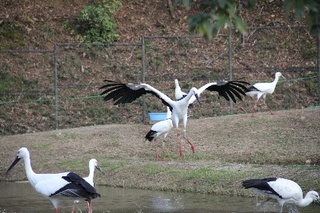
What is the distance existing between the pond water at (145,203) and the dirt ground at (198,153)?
44 cm

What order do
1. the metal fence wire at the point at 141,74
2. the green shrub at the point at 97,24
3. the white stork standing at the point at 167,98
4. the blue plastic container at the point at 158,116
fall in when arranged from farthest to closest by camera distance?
1. the green shrub at the point at 97,24
2. the metal fence wire at the point at 141,74
3. the blue plastic container at the point at 158,116
4. the white stork standing at the point at 167,98

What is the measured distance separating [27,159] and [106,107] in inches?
409

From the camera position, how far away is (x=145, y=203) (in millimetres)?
10820

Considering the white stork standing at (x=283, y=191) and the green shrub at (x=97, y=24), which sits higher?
the green shrub at (x=97, y=24)

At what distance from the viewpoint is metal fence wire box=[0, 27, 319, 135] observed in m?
20.1

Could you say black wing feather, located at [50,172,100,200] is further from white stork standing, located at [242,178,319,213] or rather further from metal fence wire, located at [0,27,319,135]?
metal fence wire, located at [0,27,319,135]

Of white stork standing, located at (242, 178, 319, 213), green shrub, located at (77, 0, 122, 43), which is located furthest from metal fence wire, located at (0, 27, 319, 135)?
white stork standing, located at (242, 178, 319, 213)

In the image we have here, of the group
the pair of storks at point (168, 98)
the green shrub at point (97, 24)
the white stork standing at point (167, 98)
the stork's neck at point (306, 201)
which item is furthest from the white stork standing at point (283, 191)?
the green shrub at point (97, 24)

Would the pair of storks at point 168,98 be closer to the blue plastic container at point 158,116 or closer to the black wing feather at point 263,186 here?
the blue plastic container at point 158,116

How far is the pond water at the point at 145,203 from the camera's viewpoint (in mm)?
10125

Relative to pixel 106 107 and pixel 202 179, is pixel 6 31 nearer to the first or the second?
pixel 106 107

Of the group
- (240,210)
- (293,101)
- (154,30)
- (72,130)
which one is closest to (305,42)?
(293,101)

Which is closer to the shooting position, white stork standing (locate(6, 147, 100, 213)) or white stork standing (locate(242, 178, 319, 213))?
white stork standing (locate(6, 147, 100, 213))

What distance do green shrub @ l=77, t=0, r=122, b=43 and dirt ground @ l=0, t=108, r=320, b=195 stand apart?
5103 millimetres
